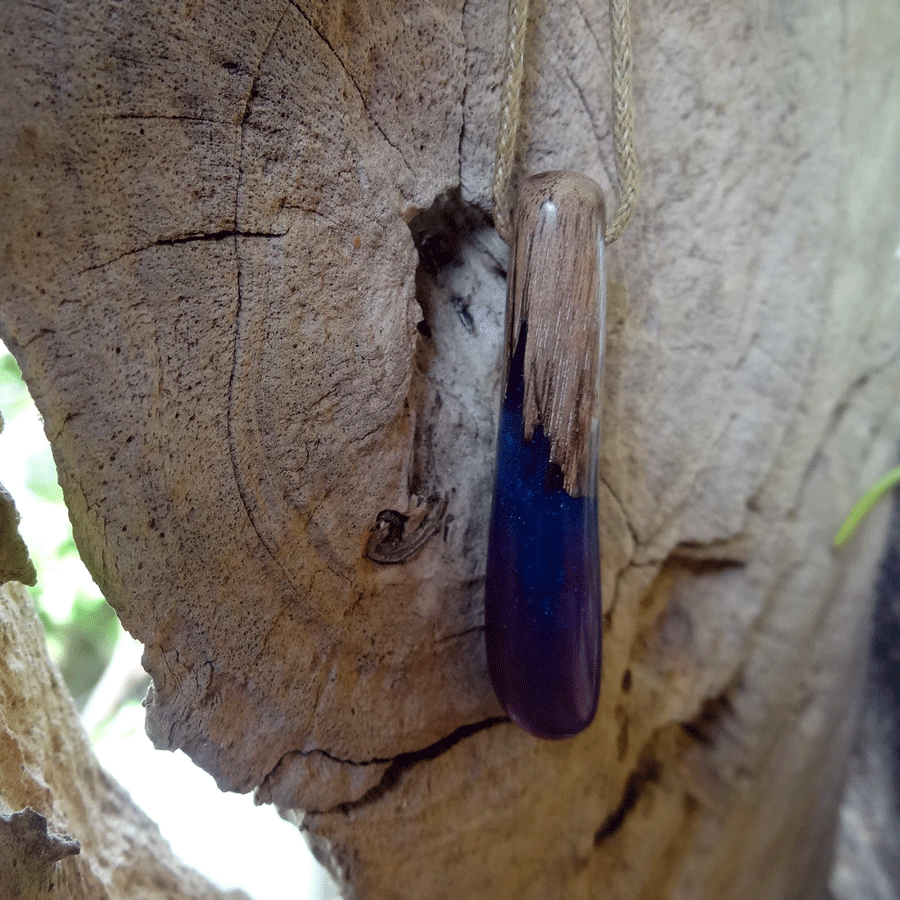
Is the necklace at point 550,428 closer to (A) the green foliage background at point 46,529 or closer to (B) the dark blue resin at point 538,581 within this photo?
(B) the dark blue resin at point 538,581

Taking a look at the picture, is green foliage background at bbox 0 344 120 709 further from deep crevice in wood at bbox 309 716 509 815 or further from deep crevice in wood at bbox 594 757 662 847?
deep crevice in wood at bbox 594 757 662 847

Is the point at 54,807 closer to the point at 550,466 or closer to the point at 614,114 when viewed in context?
the point at 550,466

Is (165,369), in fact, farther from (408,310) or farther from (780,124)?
(780,124)

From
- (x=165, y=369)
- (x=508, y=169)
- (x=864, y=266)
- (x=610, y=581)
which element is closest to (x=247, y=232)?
(x=165, y=369)

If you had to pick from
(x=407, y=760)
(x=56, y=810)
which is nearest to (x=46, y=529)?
(x=56, y=810)

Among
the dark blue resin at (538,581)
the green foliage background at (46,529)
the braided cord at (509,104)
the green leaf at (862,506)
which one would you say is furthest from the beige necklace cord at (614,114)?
the green foliage background at (46,529)
